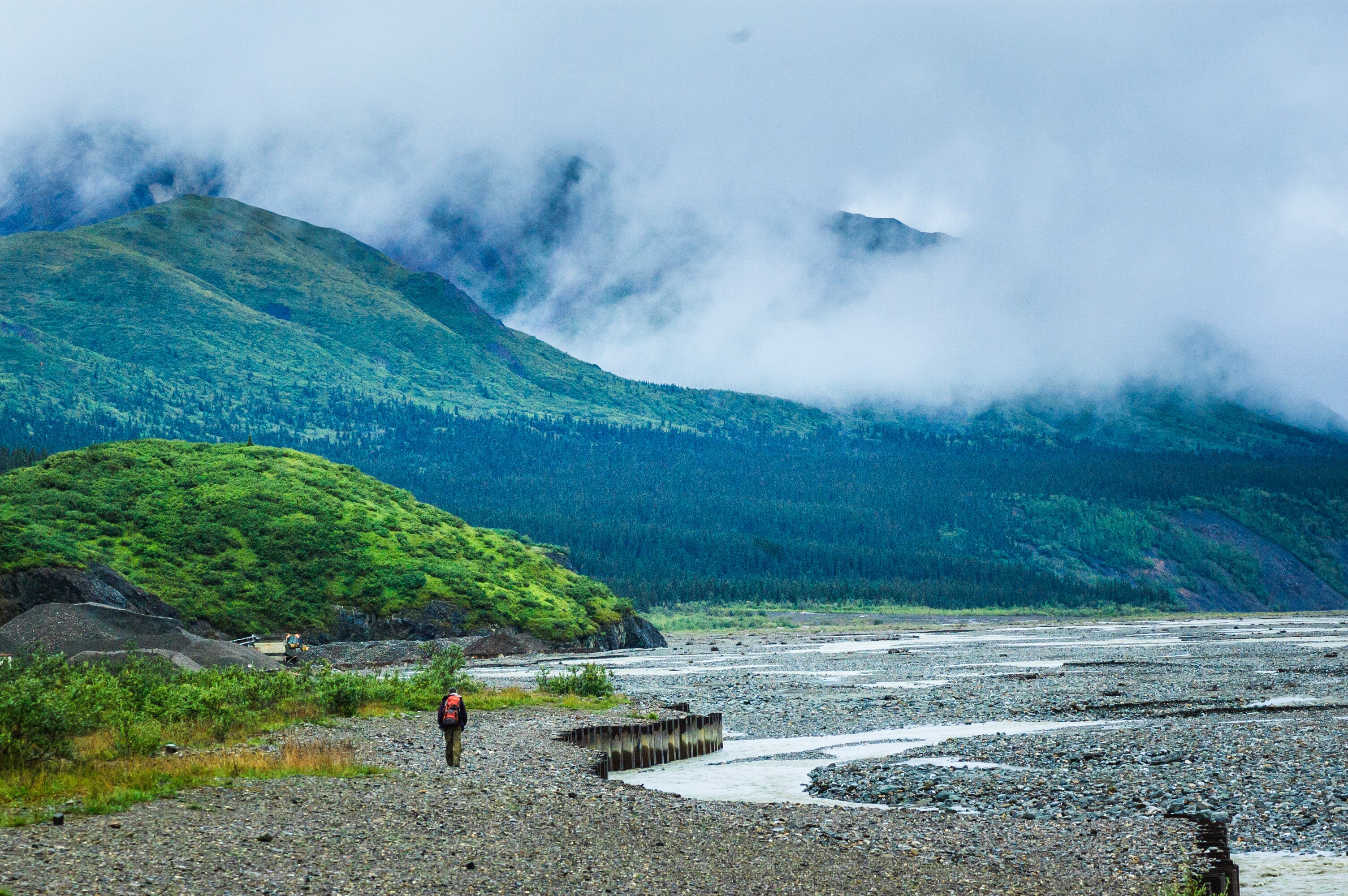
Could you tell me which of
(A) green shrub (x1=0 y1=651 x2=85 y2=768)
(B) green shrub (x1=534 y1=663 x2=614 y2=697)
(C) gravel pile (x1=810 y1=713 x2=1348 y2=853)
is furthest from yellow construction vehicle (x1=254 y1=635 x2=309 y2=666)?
(C) gravel pile (x1=810 y1=713 x2=1348 y2=853)

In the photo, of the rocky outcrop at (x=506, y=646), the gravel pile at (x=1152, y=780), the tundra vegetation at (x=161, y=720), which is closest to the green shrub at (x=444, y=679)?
the tundra vegetation at (x=161, y=720)

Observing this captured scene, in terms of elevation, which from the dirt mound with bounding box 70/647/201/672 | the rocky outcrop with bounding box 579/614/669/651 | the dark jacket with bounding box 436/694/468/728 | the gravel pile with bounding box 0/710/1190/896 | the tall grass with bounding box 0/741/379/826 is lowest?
the rocky outcrop with bounding box 579/614/669/651

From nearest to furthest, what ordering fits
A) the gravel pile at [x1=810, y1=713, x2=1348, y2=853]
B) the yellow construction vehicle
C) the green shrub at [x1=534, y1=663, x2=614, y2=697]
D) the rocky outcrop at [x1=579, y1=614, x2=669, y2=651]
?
the gravel pile at [x1=810, y1=713, x2=1348, y2=853]
the green shrub at [x1=534, y1=663, x2=614, y2=697]
the yellow construction vehicle
the rocky outcrop at [x1=579, y1=614, x2=669, y2=651]

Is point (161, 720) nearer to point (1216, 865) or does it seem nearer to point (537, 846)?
point (537, 846)

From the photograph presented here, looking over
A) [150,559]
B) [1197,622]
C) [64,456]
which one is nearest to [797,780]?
[150,559]

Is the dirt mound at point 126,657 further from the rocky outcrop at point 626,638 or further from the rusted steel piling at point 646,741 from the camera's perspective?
the rocky outcrop at point 626,638

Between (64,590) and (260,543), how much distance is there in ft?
69.6

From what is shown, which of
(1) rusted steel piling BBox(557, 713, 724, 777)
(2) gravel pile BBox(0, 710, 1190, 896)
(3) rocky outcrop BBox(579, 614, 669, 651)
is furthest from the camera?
(3) rocky outcrop BBox(579, 614, 669, 651)

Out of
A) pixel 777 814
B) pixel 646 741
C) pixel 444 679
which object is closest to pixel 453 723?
pixel 777 814

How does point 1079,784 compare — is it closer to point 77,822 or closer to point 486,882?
point 486,882

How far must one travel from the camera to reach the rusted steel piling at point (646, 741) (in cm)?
3491

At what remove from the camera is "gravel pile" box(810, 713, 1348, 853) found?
80.3 feet

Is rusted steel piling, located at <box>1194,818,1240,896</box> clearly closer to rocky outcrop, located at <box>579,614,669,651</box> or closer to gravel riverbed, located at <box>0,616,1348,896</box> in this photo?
gravel riverbed, located at <box>0,616,1348,896</box>

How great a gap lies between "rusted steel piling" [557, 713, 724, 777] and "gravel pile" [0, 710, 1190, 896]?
320 inches
